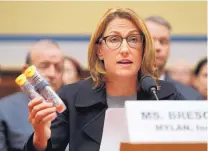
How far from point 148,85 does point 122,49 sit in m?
0.20

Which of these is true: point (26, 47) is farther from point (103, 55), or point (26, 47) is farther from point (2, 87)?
point (103, 55)

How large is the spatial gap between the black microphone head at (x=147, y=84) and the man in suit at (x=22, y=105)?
1.05 m

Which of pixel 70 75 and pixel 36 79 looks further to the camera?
pixel 70 75

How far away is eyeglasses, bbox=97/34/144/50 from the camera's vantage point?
195 centimetres

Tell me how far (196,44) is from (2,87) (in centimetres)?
243

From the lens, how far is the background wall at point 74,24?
552 cm

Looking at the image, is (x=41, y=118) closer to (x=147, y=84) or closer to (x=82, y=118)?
(x=82, y=118)

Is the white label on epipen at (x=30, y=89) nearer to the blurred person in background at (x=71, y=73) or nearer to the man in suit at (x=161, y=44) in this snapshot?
the man in suit at (x=161, y=44)

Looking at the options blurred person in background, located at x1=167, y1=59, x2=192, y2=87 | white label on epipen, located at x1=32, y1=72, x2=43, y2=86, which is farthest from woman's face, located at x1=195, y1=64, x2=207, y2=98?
white label on epipen, located at x1=32, y1=72, x2=43, y2=86

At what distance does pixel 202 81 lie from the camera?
4.47 metres

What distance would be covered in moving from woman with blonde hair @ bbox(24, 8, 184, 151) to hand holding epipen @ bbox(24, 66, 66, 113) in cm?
21

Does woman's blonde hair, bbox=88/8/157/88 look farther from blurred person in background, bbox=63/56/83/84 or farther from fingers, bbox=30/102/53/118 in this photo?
blurred person in background, bbox=63/56/83/84

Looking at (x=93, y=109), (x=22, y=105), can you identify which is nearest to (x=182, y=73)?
(x=22, y=105)

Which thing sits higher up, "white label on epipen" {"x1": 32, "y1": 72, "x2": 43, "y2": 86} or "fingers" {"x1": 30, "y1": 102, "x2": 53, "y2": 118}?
"white label on epipen" {"x1": 32, "y1": 72, "x2": 43, "y2": 86}
